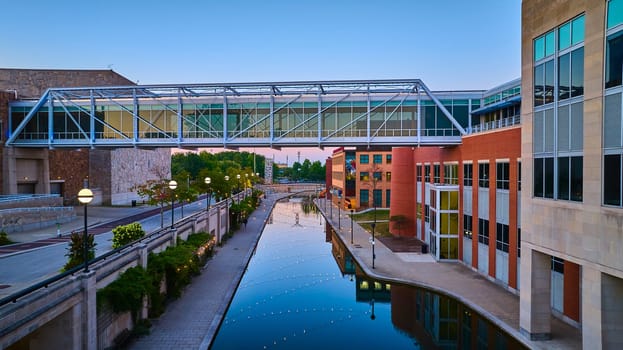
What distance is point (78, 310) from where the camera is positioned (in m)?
12.4

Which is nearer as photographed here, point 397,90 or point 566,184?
point 566,184

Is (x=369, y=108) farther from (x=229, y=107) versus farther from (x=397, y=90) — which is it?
(x=229, y=107)

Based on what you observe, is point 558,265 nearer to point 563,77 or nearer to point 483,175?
point 483,175

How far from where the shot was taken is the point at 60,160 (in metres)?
49.8

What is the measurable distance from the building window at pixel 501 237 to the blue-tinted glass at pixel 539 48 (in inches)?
428

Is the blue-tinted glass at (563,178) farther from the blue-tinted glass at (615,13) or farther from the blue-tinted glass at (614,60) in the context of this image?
the blue-tinted glass at (615,13)

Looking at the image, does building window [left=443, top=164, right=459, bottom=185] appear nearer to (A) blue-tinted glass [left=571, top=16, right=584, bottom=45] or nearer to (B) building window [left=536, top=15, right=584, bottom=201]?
(B) building window [left=536, top=15, right=584, bottom=201]

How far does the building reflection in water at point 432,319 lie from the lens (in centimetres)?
1750

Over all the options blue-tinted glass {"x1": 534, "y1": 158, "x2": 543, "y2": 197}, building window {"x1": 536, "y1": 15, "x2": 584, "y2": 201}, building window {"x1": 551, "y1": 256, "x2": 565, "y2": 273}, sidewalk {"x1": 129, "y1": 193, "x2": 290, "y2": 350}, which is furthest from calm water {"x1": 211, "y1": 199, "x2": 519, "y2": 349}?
building window {"x1": 536, "y1": 15, "x2": 584, "y2": 201}

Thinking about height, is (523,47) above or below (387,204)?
above

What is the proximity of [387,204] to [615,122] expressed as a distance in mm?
57358

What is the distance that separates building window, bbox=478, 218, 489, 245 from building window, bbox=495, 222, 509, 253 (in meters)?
1.31

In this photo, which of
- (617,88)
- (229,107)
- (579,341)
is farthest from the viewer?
(229,107)

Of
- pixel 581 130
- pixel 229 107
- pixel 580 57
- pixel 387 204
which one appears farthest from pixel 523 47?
pixel 387 204
